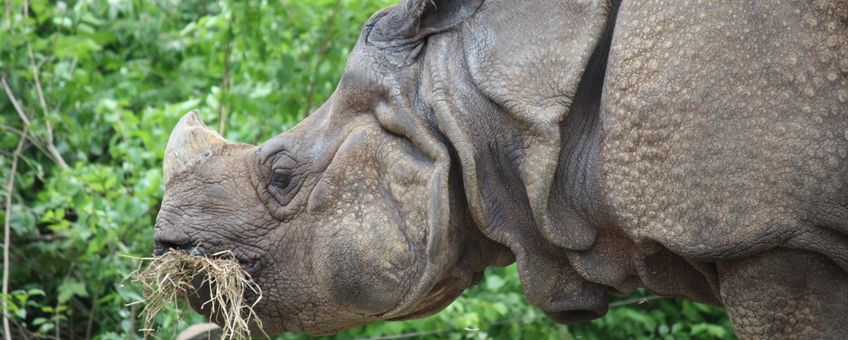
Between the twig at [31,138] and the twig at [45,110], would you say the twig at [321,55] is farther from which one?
the twig at [31,138]

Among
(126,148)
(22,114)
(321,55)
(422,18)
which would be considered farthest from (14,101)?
(422,18)

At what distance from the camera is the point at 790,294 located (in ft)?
11.1

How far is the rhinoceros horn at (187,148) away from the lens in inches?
163

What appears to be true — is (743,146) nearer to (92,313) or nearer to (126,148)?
(126,148)

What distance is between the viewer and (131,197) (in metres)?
6.17

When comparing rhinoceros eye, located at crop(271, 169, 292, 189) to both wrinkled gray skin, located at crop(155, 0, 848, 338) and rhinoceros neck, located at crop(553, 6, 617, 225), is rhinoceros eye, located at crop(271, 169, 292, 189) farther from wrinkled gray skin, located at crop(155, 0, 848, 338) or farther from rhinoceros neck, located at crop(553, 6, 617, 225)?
rhinoceros neck, located at crop(553, 6, 617, 225)

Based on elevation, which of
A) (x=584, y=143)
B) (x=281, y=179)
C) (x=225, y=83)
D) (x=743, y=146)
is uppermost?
(x=743, y=146)

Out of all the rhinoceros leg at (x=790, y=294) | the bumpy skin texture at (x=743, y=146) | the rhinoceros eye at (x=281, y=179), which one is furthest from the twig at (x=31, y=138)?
the rhinoceros leg at (x=790, y=294)

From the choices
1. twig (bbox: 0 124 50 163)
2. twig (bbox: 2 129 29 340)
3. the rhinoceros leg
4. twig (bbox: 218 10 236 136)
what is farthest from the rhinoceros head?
twig (bbox: 0 124 50 163)

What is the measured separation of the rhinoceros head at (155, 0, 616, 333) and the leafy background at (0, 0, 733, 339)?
1.77 m

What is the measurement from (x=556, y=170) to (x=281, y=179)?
81 centimetres

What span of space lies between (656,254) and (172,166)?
55.0 inches

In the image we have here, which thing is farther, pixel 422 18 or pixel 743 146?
pixel 422 18

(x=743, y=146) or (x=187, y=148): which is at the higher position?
(x=743, y=146)
